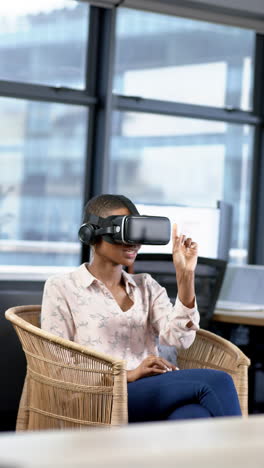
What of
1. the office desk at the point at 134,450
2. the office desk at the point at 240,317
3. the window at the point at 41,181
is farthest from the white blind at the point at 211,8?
the office desk at the point at 134,450

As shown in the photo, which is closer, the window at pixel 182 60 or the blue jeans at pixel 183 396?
the blue jeans at pixel 183 396

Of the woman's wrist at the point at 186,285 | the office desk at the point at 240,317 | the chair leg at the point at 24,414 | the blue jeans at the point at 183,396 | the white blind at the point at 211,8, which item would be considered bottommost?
the chair leg at the point at 24,414

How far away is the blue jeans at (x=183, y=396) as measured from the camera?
6.02 ft

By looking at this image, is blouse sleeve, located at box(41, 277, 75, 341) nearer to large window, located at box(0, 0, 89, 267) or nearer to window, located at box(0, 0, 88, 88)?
large window, located at box(0, 0, 89, 267)

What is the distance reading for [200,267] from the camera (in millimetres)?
2848

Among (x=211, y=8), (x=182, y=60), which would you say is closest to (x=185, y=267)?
(x=211, y=8)

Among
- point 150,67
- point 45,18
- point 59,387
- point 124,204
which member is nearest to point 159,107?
point 150,67

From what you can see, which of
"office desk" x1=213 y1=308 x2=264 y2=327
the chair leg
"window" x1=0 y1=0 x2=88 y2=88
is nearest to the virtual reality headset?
the chair leg

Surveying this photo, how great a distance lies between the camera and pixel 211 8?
206 inches

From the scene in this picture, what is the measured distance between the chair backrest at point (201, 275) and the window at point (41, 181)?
274 cm

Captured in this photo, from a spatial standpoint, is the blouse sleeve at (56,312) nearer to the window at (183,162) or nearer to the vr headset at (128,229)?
the vr headset at (128,229)

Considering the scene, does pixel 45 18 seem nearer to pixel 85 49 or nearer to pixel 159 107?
pixel 85 49

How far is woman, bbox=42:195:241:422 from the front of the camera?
187cm

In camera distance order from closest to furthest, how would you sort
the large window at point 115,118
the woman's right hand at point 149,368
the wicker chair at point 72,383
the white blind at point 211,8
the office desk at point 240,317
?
the wicker chair at point 72,383, the woman's right hand at point 149,368, the office desk at point 240,317, the white blind at point 211,8, the large window at point 115,118
